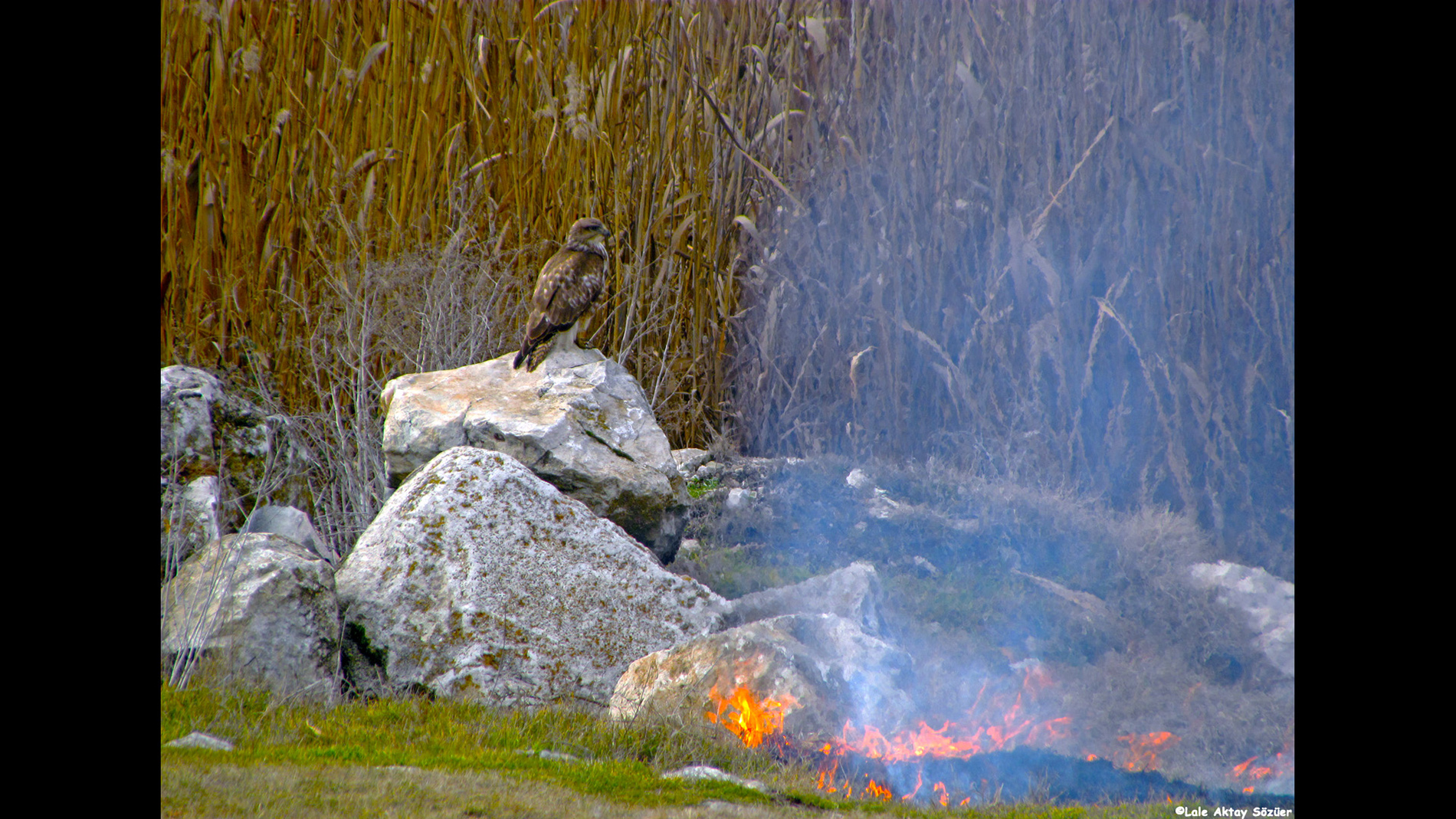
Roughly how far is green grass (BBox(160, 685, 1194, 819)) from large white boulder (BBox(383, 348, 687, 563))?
1.67m

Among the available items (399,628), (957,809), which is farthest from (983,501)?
(399,628)

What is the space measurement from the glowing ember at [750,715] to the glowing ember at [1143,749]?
1318 millimetres

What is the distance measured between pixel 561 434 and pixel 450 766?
2421mm

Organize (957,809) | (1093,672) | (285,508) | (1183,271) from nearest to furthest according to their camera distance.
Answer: (957,809), (1093,672), (285,508), (1183,271)

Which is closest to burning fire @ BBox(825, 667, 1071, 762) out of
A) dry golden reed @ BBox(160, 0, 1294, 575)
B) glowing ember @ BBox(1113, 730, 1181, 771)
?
glowing ember @ BBox(1113, 730, 1181, 771)

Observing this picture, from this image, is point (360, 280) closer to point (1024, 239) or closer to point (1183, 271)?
point (1024, 239)

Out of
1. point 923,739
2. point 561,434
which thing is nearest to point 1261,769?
point 923,739

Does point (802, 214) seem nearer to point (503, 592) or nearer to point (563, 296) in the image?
point (563, 296)

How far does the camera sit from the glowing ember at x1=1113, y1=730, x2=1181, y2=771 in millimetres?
3674

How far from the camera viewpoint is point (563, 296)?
5746 millimetres

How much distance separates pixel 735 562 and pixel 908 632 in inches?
51.6

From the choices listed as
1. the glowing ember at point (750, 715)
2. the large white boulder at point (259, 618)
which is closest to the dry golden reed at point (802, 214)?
the large white boulder at point (259, 618)

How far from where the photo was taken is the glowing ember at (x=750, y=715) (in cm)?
366

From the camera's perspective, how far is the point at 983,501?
231 inches
